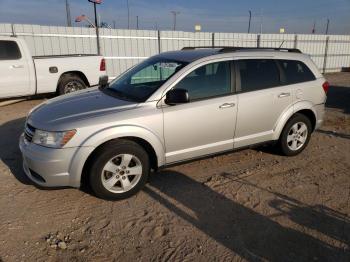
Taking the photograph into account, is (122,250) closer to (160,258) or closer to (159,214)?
(160,258)

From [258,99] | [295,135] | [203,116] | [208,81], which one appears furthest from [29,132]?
[295,135]

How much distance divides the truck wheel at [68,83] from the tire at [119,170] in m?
6.16

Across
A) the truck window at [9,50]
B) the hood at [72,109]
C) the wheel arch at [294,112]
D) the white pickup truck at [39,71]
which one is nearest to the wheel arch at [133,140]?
the hood at [72,109]

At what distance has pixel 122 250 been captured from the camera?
307cm

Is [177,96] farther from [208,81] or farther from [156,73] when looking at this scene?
[156,73]

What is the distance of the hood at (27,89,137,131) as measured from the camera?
3696 mm

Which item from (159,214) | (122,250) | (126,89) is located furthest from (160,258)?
(126,89)

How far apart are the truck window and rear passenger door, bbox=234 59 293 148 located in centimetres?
629

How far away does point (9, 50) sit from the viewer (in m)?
8.38

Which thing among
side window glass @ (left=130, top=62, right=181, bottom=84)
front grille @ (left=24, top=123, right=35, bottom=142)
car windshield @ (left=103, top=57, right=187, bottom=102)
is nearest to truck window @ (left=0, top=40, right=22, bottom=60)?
car windshield @ (left=103, top=57, right=187, bottom=102)

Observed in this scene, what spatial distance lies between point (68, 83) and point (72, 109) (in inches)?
227

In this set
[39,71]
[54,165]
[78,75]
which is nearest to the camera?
[54,165]

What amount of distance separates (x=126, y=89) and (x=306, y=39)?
18.0 meters

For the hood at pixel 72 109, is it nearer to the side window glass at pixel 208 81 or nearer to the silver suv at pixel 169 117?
the silver suv at pixel 169 117
